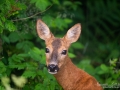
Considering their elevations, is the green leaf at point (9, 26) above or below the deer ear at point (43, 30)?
above

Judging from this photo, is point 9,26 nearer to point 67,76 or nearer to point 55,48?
point 55,48

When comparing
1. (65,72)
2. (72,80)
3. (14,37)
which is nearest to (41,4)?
(14,37)

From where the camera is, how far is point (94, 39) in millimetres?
13094

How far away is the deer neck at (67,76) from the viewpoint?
26.0 ft

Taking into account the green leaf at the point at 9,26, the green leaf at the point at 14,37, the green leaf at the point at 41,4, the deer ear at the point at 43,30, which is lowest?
the green leaf at the point at 14,37

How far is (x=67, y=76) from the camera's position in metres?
7.97

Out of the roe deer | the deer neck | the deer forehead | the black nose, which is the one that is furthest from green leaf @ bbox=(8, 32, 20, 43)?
the black nose

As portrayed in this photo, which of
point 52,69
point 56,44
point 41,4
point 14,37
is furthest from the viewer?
point 14,37

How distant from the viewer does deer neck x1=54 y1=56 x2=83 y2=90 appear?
7930mm

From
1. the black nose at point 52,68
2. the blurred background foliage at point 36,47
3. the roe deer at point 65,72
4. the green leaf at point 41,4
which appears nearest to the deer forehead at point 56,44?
the roe deer at point 65,72

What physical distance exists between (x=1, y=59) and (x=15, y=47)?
866 mm

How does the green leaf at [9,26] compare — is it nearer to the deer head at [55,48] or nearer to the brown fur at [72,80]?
the deer head at [55,48]

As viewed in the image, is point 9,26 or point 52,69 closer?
point 52,69

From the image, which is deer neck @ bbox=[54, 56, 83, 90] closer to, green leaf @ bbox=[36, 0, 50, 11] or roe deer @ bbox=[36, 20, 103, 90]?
roe deer @ bbox=[36, 20, 103, 90]
